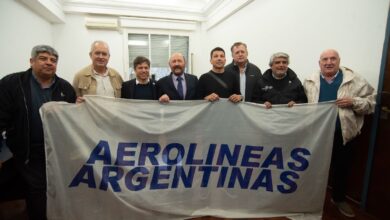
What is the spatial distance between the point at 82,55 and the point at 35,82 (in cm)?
382

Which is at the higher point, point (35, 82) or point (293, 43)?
point (293, 43)

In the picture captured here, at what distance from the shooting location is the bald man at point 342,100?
1.87m

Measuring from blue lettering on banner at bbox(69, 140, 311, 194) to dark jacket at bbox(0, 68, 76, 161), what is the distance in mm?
421

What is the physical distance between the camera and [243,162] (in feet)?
6.15

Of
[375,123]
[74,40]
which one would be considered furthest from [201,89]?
[74,40]

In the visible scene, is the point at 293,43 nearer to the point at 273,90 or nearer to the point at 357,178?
the point at 273,90

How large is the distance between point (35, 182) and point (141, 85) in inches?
42.3

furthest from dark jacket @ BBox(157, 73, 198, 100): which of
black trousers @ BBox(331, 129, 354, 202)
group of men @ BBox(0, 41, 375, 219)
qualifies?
black trousers @ BBox(331, 129, 354, 202)

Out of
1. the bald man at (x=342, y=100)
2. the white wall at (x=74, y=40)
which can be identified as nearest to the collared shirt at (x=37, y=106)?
the bald man at (x=342, y=100)

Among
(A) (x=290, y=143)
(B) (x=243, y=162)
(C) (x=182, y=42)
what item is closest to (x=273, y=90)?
(A) (x=290, y=143)

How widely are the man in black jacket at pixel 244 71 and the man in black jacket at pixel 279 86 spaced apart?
0.34m

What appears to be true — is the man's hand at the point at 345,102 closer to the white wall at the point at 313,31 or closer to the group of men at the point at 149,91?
the group of men at the point at 149,91

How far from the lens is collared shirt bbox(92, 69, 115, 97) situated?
2102 millimetres

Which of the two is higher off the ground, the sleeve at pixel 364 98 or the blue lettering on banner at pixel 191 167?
the sleeve at pixel 364 98
